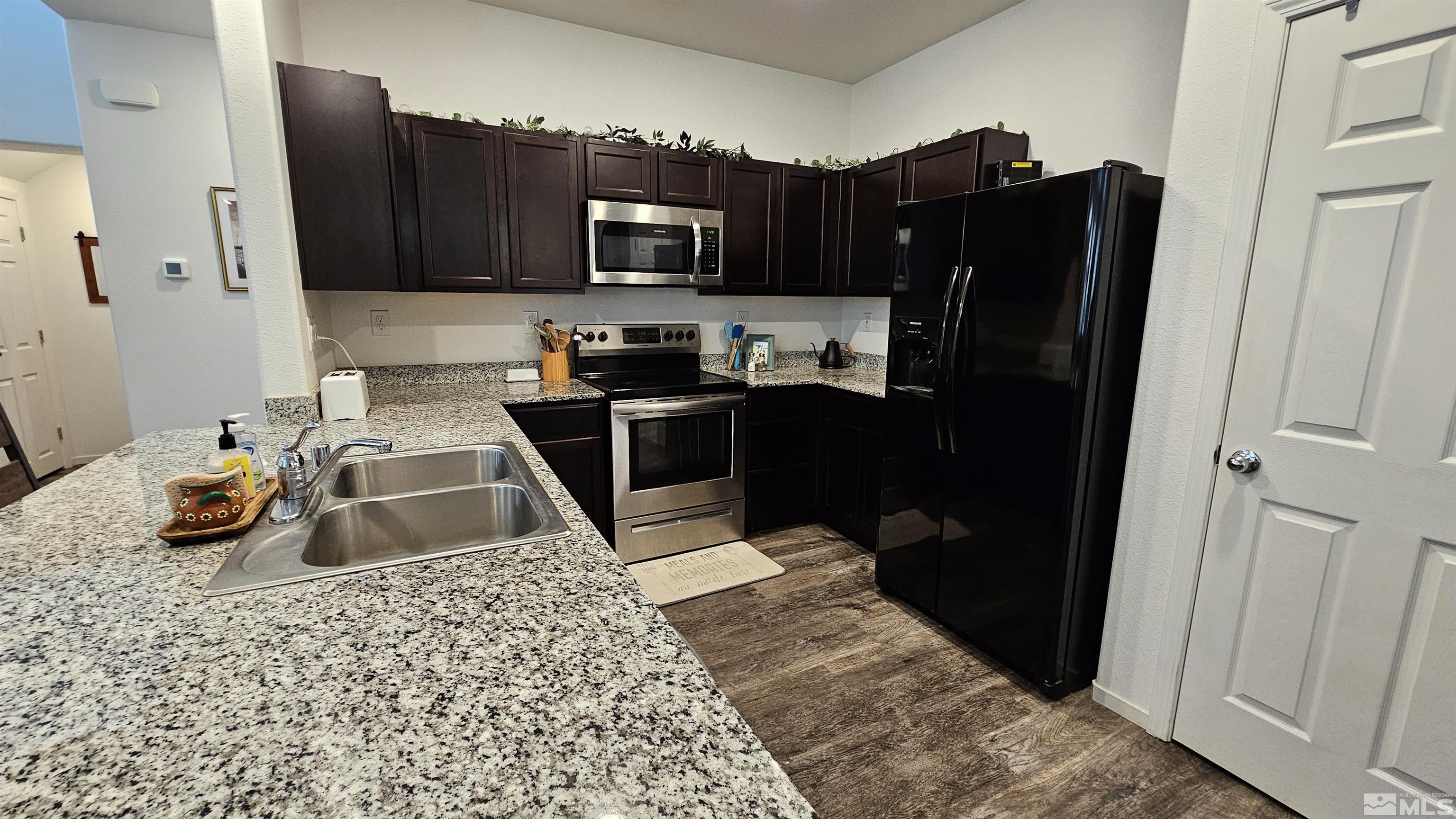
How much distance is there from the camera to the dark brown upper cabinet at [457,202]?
8.66 feet

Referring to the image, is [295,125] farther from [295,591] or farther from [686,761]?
[686,761]

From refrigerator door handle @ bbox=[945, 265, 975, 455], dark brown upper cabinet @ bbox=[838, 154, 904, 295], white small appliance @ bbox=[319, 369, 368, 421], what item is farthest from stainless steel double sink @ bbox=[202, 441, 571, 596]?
dark brown upper cabinet @ bbox=[838, 154, 904, 295]

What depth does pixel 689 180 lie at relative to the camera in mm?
3225

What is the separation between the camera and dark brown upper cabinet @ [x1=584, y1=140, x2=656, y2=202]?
9.82 feet

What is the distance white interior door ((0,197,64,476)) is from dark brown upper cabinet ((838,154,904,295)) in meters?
5.74

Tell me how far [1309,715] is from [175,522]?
2703mm

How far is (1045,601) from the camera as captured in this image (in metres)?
2.00

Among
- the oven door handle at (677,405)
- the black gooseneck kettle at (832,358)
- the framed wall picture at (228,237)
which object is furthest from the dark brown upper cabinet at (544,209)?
the black gooseneck kettle at (832,358)

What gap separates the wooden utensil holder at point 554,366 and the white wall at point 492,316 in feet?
0.89

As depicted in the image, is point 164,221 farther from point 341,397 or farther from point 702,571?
point 702,571

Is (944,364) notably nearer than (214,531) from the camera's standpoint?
No

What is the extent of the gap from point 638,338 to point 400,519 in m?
2.18

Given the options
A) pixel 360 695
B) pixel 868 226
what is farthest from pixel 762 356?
pixel 360 695
